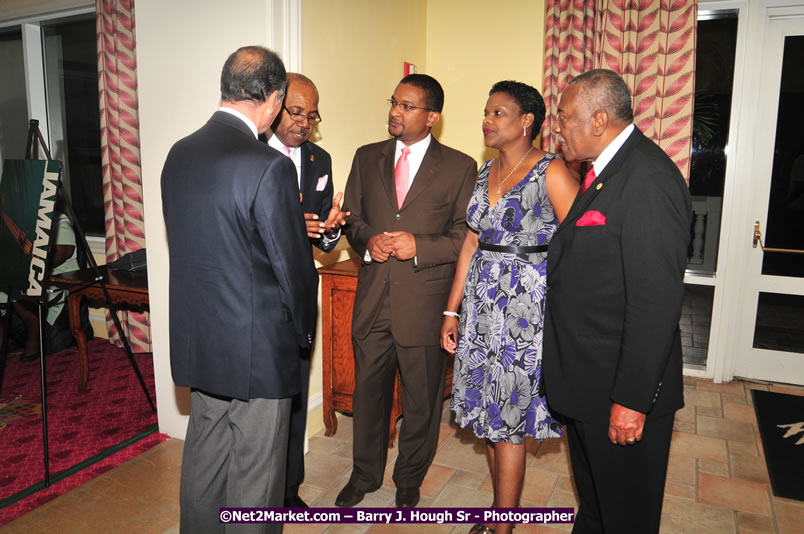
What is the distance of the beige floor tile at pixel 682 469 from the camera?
113 inches

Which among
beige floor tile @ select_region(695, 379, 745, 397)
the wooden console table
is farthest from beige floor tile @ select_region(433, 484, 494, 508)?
beige floor tile @ select_region(695, 379, 745, 397)

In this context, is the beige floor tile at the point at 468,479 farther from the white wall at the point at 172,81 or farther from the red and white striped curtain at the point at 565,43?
the red and white striped curtain at the point at 565,43

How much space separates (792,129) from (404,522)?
371 centimetres

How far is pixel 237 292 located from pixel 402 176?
116cm

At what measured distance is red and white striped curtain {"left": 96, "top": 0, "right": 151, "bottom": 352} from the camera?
168 inches

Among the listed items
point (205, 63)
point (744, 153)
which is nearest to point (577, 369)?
point (205, 63)

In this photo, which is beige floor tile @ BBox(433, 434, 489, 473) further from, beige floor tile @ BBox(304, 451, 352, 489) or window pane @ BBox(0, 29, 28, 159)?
window pane @ BBox(0, 29, 28, 159)

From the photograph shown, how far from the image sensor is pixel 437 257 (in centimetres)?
248

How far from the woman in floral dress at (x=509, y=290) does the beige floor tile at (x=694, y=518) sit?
859 millimetres

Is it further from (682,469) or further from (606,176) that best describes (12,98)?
(682,469)

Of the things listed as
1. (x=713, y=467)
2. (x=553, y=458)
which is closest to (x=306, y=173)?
(x=553, y=458)

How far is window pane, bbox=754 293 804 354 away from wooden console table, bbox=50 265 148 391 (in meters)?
4.23

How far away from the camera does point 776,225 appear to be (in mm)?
4125

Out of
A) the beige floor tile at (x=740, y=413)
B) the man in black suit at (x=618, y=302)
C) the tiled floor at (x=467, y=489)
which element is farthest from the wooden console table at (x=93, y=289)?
the beige floor tile at (x=740, y=413)
